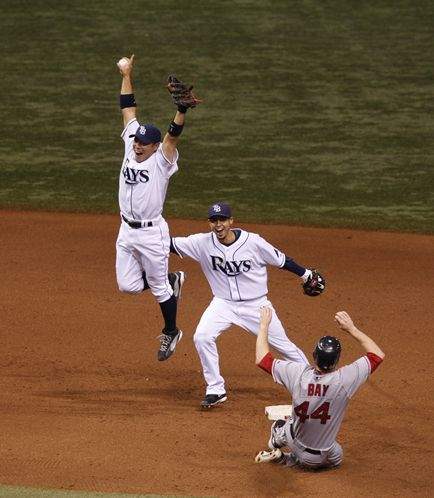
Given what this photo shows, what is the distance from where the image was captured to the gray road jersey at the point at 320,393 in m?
8.30

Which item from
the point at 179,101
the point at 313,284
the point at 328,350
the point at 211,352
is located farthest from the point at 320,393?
the point at 179,101

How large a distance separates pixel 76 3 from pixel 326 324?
14.4 metres

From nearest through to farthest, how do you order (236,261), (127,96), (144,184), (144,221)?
1. (236,261)
2. (144,184)
3. (144,221)
4. (127,96)

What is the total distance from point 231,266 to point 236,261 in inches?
2.5

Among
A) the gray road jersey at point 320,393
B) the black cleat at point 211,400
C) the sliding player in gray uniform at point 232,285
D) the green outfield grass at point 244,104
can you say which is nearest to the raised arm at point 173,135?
the sliding player in gray uniform at point 232,285

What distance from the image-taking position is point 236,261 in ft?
32.7

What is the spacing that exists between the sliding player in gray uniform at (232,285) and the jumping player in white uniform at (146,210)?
1.23ft

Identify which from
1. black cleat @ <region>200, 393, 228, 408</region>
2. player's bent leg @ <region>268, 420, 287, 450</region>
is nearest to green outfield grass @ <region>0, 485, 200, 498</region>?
player's bent leg @ <region>268, 420, 287, 450</region>

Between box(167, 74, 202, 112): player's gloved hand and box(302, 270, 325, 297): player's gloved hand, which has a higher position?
box(167, 74, 202, 112): player's gloved hand

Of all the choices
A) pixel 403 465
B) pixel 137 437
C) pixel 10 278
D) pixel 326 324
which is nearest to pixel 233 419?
pixel 137 437

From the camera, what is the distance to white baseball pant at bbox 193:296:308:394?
394 inches

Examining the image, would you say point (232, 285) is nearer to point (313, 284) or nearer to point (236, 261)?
point (236, 261)

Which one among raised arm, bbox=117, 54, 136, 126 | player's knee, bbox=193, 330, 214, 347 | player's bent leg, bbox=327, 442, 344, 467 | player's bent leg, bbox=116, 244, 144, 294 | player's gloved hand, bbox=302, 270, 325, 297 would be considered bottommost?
player's bent leg, bbox=327, 442, 344, 467

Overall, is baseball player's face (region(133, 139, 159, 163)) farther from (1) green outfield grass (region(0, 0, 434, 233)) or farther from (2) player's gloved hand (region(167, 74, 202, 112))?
(1) green outfield grass (region(0, 0, 434, 233))
